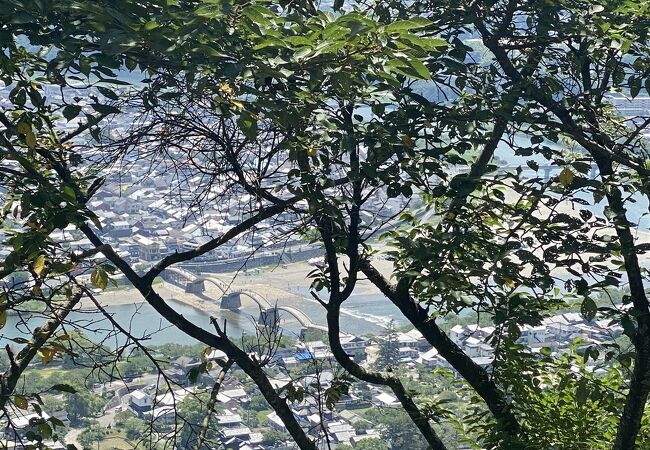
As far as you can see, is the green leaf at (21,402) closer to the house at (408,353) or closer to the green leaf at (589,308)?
the green leaf at (589,308)

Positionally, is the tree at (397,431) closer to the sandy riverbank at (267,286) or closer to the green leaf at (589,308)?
the sandy riverbank at (267,286)

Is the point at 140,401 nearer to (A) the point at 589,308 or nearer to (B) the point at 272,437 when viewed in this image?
(B) the point at 272,437

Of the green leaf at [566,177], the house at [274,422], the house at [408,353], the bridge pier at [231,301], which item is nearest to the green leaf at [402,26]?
the green leaf at [566,177]

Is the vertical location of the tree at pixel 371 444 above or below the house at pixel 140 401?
below

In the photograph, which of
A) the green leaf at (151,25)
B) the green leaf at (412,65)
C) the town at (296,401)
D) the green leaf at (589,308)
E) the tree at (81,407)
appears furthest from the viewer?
the tree at (81,407)

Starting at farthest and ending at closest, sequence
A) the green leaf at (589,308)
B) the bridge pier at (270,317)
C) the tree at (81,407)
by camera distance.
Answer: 1. the tree at (81,407)
2. the bridge pier at (270,317)
3. the green leaf at (589,308)

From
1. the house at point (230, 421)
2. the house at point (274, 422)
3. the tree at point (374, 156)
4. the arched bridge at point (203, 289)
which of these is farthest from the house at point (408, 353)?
the tree at point (374, 156)

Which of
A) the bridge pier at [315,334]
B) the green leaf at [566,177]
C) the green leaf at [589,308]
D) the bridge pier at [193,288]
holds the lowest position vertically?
the bridge pier at [315,334]

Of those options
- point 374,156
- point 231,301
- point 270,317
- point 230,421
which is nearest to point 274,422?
point 230,421

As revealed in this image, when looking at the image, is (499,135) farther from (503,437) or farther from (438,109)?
(503,437)

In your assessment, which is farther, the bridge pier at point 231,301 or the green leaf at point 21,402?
the bridge pier at point 231,301
